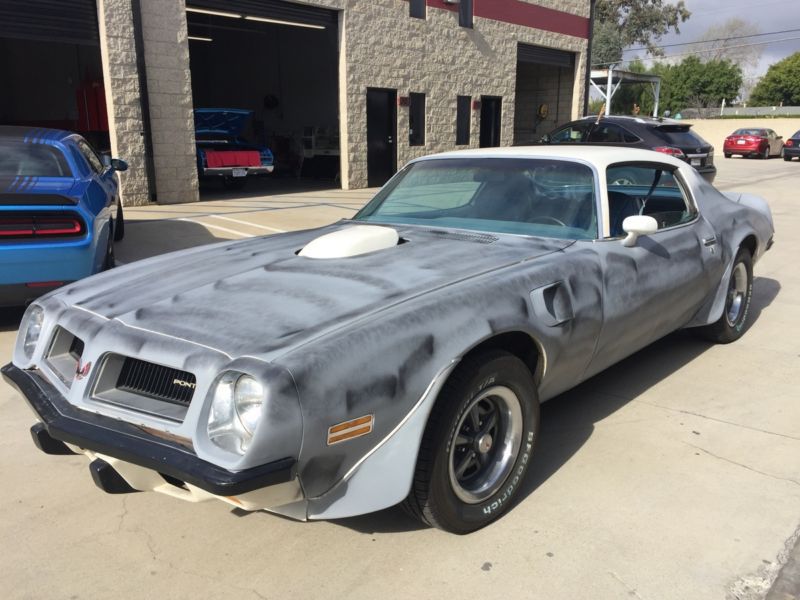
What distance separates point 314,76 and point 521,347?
19895mm

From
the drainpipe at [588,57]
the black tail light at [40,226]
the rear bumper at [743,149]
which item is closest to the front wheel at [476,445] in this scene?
the black tail light at [40,226]

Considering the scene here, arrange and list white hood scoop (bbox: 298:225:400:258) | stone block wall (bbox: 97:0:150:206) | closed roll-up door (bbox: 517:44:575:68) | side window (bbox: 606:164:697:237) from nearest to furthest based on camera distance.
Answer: white hood scoop (bbox: 298:225:400:258) < side window (bbox: 606:164:697:237) < stone block wall (bbox: 97:0:150:206) < closed roll-up door (bbox: 517:44:575:68)

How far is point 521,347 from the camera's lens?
2852mm

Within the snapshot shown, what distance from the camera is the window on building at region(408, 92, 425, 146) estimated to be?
17.3 metres

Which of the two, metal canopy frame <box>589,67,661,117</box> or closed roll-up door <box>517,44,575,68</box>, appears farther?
metal canopy frame <box>589,67,661,117</box>

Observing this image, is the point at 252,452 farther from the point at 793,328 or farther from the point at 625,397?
the point at 793,328

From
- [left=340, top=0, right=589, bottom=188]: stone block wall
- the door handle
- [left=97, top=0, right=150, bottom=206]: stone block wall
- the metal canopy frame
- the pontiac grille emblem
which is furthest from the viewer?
the metal canopy frame

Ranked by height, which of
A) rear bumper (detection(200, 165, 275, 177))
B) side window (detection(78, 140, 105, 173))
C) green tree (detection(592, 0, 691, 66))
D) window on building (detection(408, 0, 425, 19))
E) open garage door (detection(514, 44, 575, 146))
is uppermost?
green tree (detection(592, 0, 691, 66))

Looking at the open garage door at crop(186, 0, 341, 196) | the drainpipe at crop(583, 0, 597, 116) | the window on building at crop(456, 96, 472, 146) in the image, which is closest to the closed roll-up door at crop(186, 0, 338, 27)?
the open garage door at crop(186, 0, 341, 196)

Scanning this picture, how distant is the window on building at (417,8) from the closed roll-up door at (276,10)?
2.37 meters

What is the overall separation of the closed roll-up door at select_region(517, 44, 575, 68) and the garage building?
0.06 meters

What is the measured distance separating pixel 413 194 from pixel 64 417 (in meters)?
2.37

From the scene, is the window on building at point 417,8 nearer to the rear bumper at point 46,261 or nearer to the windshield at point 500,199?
the rear bumper at point 46,261

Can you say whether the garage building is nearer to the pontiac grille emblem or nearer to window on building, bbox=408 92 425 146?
window on building, bbox=408 92 425 146
